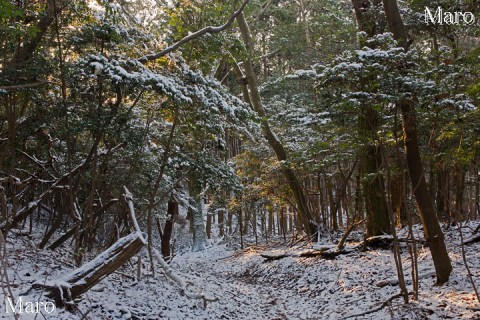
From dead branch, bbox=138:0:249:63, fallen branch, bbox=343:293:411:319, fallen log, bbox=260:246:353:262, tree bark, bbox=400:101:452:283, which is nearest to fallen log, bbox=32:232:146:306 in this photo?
dead branch, bbox=138:0:249:63

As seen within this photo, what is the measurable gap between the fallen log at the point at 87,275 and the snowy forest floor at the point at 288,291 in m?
0.18

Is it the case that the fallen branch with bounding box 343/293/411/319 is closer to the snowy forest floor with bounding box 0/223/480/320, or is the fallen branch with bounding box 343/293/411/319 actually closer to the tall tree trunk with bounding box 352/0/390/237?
the snowy forest floor with bounding box 0/223/480/320

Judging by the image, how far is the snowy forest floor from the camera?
545 centimetres

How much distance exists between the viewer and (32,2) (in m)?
6.59

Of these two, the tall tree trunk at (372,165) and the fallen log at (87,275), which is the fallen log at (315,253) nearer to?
the tall tree trunk at (372,165)

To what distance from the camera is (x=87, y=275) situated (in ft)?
A: 16.3

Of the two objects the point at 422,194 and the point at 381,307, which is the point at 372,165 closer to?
the point at 422,194

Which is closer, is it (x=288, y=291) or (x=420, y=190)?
(x=420, y=190)

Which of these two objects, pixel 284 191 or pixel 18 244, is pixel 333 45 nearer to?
pixel 284 191

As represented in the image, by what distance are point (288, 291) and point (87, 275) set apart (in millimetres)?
6068

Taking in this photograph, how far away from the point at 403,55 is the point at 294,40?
51.9ft

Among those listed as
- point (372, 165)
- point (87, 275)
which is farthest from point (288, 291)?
point (87, 275)

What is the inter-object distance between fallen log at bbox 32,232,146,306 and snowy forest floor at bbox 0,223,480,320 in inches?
7.2

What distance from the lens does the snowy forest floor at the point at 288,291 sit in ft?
17.9
